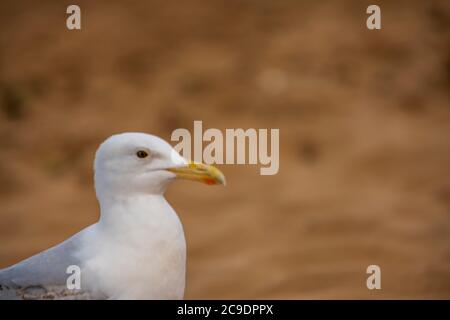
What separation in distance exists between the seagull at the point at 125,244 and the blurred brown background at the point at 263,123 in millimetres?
3032

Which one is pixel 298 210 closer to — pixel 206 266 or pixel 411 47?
pixel 206 266

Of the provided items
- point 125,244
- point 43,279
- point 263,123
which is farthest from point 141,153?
point 263,123

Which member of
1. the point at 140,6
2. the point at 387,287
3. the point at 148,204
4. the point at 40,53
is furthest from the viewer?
the point at 140,6

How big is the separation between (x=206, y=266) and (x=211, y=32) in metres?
3.66

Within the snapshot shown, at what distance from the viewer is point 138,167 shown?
8.61 feet

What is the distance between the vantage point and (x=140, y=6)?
9.21m

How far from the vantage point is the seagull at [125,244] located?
259 cm

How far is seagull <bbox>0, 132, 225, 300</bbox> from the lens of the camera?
8.50 ft

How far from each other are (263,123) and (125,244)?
5252 mm

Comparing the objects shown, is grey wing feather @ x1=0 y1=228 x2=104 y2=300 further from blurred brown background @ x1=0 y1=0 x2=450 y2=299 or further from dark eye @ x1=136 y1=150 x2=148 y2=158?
blurred brown background @ x1=0 y1=0 x2=450 y2=299

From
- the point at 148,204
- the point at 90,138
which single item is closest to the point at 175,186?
the point at 90,138
